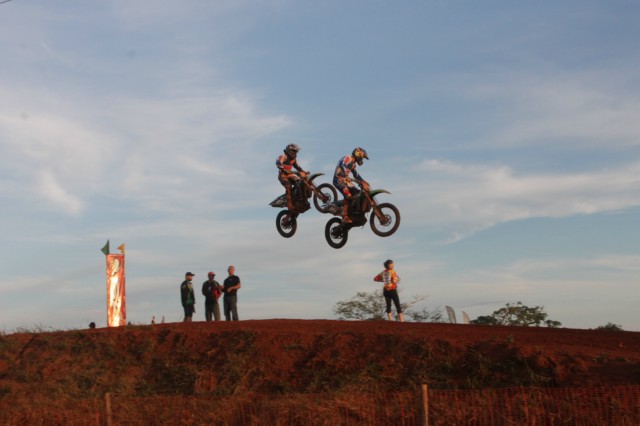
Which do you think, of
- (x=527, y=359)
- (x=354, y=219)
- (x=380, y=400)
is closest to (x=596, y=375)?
(x=527, y=359)

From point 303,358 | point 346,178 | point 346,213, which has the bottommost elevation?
point 303,358

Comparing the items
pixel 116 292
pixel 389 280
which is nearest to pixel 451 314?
pixel 389 280

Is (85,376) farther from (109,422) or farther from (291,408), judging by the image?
(291,408)

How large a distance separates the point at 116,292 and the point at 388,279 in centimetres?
894

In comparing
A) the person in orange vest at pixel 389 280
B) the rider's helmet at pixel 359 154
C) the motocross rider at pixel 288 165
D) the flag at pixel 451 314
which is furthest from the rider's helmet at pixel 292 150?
the flag at pixel 451 314

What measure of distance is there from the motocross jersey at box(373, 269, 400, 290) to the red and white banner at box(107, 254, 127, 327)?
8.47 m

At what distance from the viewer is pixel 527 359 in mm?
15539

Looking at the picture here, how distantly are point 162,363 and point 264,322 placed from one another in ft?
9.62

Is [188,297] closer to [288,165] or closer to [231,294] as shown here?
[231,294]

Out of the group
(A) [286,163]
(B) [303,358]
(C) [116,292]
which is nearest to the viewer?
(B) [303,358]

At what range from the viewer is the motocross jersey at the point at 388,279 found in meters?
19.8

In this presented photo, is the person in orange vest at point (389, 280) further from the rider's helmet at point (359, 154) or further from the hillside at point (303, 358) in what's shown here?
the rider's helmet at point (359, 154)

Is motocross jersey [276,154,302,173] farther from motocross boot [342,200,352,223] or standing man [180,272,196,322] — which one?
standing man [180,272,196,322]

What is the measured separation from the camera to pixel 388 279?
19781 millimetres
